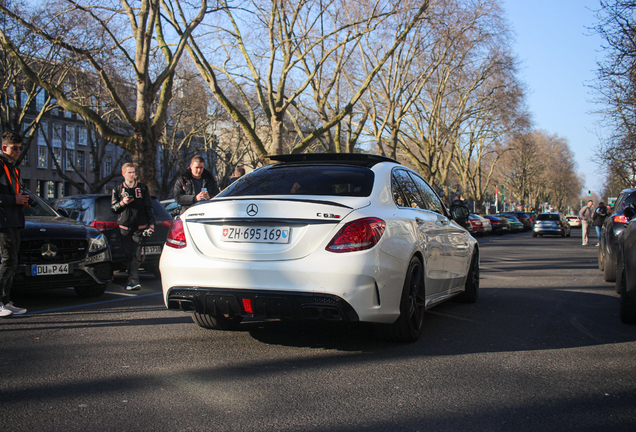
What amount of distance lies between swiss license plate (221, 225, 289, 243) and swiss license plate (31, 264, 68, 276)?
336 cm

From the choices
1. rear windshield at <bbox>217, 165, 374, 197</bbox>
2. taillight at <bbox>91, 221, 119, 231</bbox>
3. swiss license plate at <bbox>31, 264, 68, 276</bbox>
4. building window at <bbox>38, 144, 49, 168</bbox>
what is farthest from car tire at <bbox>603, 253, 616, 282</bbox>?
building window at <bbox>38, 144, 49, 168</bbox>

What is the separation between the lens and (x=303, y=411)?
3.41 meters

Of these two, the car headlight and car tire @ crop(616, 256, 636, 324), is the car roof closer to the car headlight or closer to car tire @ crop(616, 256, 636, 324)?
car tire @ crop(616, 256, 636, 324)

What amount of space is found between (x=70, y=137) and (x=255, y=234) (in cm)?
6256

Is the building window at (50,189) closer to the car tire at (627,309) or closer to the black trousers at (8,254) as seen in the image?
the black trousers at (8,254)

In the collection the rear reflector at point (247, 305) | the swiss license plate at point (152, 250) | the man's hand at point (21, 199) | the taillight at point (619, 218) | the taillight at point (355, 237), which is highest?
the man's hand at point (21, 199)

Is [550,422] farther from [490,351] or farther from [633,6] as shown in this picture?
[633,6]

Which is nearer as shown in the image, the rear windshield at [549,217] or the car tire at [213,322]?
the car tire at [213,322]

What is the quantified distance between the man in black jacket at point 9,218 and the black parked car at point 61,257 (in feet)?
1.66

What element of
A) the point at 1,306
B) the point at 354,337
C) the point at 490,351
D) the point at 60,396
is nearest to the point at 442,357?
the point at 490,351

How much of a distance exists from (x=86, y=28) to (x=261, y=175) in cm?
1693

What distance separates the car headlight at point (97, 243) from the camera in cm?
771

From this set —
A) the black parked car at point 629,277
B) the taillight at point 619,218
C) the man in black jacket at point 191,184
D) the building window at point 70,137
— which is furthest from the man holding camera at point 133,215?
the building window at point 70,137

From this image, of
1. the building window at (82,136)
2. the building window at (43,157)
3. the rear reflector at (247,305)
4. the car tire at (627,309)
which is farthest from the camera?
the building window at (82,136)
